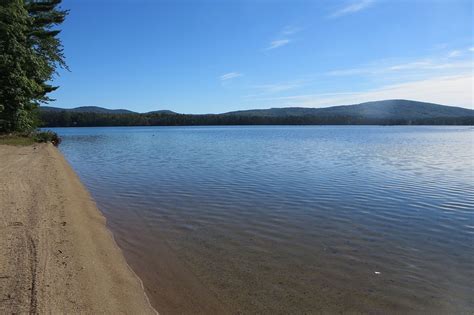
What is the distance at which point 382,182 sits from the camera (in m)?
17.2

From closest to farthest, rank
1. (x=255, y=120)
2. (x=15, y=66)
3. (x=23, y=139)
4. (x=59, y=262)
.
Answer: (x=59, y=262), (x=15, y=66), (x=23, y=139), (x=255, y=120)

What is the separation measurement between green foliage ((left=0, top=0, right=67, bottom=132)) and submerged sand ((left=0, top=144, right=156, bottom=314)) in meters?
21.2

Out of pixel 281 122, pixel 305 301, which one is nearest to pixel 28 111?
pixel 305 301

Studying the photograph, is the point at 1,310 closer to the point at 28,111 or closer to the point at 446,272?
the point at 446,272

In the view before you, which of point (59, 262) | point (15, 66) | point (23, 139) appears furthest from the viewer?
point (23, 139)

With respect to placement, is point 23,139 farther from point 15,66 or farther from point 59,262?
point 59,262

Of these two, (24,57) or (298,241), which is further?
(24,57)

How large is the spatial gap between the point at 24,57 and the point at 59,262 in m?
28.1

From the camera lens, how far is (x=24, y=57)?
1150 inches

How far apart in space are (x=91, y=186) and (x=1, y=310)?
13204 mm

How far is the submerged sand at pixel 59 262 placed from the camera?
5.03 meters

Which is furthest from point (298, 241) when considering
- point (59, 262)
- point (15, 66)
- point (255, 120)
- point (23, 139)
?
point (255, 120)

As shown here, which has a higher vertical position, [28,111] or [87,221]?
[28,111]

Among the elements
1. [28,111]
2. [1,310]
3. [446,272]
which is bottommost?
[446,272]
